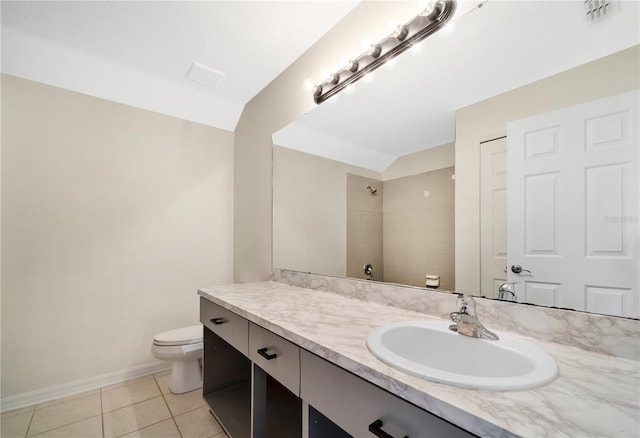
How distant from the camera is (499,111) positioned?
3.25 feet

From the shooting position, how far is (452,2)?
1088 mm

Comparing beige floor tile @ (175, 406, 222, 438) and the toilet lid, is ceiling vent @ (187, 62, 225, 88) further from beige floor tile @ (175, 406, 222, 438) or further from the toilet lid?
beige floor tile @ (175, 406, 222, 438)

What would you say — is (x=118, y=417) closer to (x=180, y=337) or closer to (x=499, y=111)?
(x=180, y=337)

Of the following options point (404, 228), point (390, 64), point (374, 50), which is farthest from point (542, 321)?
point (374, 50)

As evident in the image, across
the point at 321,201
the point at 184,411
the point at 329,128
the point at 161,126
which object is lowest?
the point at 184,411

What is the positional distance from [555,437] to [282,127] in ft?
6.76

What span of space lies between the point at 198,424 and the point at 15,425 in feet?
3.48

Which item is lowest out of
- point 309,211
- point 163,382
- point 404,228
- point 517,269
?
point 163,382

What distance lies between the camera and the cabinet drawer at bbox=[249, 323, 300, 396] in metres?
0.94

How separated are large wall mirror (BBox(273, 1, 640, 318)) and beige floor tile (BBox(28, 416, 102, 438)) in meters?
1.58

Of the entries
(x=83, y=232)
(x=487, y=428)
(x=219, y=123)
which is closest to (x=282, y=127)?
(x=219, y=123)

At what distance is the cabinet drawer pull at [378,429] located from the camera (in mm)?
619

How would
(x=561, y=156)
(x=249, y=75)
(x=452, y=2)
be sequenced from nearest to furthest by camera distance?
1. (x=561, y=156)
2. (x=452, y=2)
3. (x=249, y=75)

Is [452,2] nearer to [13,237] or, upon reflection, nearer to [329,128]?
[329,128]
